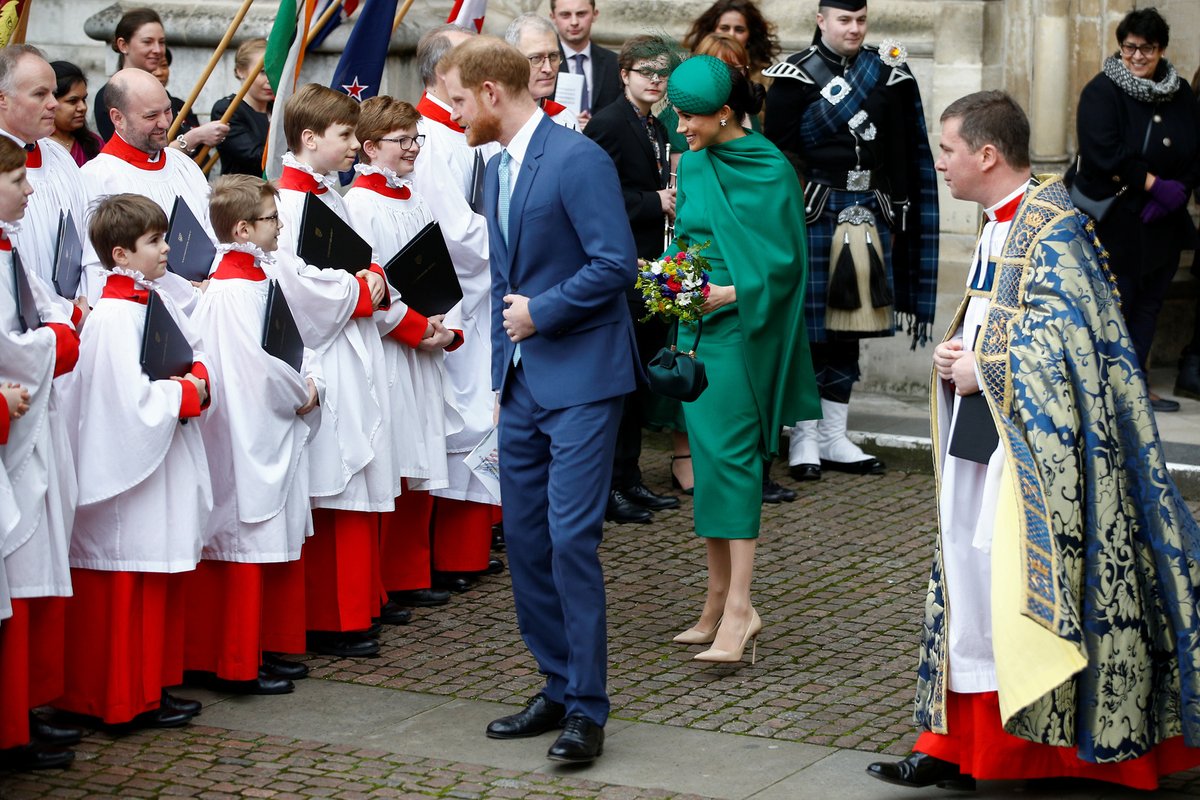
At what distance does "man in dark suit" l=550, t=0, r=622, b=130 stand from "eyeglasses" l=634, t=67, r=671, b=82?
1.04 m

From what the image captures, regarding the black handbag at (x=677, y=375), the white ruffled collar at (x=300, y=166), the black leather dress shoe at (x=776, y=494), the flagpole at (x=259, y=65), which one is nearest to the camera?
the black handbag at (x=677, y=375)

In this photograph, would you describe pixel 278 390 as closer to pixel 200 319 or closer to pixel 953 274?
pixel 200 319

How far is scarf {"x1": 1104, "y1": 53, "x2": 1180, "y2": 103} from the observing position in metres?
10.2

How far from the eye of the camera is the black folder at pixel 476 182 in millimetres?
8008

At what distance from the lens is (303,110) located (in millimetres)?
6879

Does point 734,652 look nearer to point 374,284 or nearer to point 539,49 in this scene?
point 374,284

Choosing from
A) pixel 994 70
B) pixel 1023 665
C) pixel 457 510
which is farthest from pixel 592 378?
pixel 994 70

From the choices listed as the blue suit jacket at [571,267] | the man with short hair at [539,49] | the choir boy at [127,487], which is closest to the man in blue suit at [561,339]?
the blue suit jacket at [571,267]

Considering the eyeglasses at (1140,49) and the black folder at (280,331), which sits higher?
the eyeglasses at (1140,49)

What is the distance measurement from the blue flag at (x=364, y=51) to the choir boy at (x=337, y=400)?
6.04ft

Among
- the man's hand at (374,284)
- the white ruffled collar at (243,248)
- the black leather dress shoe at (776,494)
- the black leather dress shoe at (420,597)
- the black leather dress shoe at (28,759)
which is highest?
the white ruffled collar at (243,248)

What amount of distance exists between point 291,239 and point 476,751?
6.75ft

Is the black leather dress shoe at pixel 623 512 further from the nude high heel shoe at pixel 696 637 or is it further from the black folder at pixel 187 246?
the black folder at pixel 187 246

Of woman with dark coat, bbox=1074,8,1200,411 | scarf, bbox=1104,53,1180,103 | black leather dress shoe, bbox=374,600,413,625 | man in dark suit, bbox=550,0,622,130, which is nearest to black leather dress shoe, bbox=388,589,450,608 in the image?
black leather dress shoe, bbox=374,600,413,625
